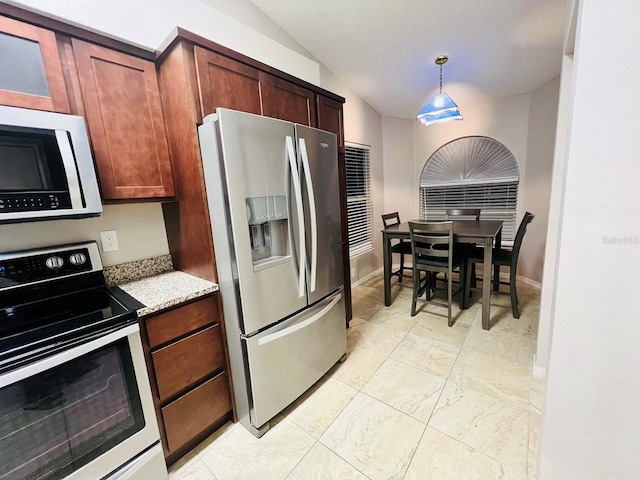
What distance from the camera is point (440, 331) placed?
2.46 meters

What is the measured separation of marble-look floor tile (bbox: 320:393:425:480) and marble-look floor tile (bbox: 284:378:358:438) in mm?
50

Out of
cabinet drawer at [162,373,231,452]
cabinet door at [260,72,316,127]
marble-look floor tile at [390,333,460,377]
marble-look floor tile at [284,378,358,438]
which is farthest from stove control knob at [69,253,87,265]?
marble-look floor tile at [390,333,460,377]

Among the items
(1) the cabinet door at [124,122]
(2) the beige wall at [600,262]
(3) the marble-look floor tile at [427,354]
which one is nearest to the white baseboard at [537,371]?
(3) the marble-look floor tile at [427,354]

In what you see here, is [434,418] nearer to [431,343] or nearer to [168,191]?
[431,343]

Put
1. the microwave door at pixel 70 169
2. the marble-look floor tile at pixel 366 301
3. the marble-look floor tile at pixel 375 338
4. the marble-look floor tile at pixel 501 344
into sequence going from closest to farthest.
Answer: the microwave door at pixel 70 169
the marble-look floor tile at pixel 501 344
the marble-look floor tile at pixel 375 338
the marble-look floor tile at pixel 366 301

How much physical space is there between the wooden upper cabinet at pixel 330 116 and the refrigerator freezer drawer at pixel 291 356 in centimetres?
137

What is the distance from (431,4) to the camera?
6.24 feet

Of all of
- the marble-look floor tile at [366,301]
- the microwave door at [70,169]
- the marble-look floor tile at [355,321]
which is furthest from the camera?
the marble-look floor tile at [366,301]

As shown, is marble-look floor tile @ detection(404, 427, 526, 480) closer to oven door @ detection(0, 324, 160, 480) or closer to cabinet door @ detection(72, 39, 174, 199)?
oven door @ detection(0, 324, 160, 480)

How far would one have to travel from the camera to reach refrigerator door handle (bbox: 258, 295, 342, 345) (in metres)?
1.44

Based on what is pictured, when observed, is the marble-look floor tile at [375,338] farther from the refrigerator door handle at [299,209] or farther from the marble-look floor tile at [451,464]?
the refrigerator door handle at [299,209]

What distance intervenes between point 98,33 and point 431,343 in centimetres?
299

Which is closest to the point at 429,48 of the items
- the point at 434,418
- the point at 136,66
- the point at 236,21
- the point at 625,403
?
the point at 236,21

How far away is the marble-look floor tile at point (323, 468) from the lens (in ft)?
4.17
